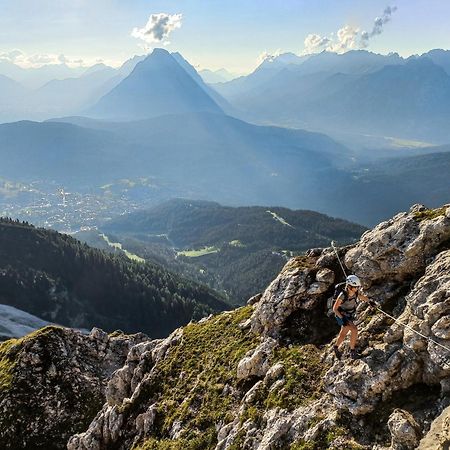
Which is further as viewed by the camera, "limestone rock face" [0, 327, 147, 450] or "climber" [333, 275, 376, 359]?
"limestone rock face" [0, 327, 147, 450]

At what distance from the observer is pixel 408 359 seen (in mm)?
22234

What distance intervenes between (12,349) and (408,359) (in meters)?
51.6

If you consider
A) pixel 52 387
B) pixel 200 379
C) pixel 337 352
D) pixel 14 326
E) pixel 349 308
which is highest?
pixel 349 308

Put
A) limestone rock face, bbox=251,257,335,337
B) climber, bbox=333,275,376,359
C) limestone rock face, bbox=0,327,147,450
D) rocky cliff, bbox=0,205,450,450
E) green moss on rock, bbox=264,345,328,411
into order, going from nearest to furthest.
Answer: rocky cliff, bbox=0,205,450,450 → climber, bbox=333,275,376,359 → green moss on rock, bbox=264,345,328,411 → limestone rock face, bbox=251,257,335,337 → limestone rock face, bbox=0,327,147,450

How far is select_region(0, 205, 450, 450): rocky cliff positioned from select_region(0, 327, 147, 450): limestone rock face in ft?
33.2

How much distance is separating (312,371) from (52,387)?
3702 cm

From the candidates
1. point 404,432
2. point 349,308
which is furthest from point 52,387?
point 404,432

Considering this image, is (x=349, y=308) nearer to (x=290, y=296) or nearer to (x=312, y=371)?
(x=312, y=371)

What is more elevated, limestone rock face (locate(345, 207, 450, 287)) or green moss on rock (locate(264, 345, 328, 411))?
limestone rock face (locate(345, 207, 450, 287))

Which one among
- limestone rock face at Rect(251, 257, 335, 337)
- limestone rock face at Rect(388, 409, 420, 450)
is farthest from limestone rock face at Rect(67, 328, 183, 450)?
limestone rock face at Rect(388, 409, 420, 450)

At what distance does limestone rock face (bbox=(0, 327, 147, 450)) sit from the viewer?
155 ft

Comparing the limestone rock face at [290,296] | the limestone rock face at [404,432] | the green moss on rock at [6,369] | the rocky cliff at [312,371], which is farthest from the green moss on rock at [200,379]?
the green moss on rock at [6,369]

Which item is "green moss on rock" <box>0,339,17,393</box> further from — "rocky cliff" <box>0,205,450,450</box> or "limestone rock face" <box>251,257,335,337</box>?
"limestone rock face" <box>251,257,335,337</box>

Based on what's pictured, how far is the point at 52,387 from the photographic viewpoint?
2005 inches
